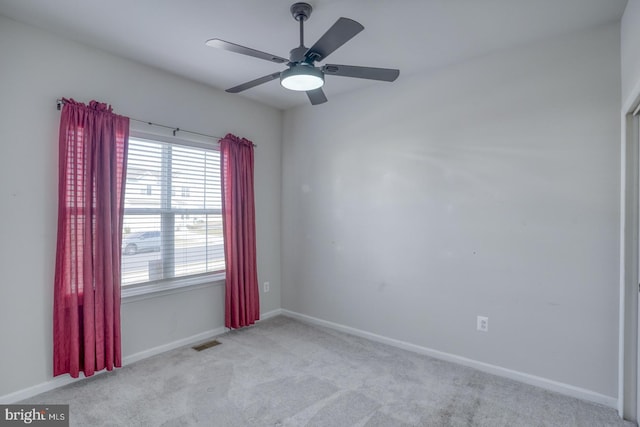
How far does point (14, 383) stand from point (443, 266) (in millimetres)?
3333

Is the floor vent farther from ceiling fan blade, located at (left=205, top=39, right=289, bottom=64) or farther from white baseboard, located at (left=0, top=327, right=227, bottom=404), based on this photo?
ceiling fan blade, located at (left=205, top=39, right=289, bottom=64)

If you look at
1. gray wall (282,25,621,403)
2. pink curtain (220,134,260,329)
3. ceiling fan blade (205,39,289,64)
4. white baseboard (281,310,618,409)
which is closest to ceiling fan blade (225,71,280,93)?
ceiling fan blade (205,39,289,64)

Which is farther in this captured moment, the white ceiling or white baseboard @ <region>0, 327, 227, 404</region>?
white baseboard @ <region>0, 327, 227, 404</region>

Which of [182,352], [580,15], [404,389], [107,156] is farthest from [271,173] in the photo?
[580,15]

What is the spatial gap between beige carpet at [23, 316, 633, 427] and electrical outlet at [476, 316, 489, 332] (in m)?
0.34

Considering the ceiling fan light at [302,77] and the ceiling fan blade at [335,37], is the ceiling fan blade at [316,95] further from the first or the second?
the ceiling fan blade at [335,37]

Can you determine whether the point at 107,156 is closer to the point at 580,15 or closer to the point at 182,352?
the point at 182,352

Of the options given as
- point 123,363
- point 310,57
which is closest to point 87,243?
point 123,363

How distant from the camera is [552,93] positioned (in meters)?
2.53

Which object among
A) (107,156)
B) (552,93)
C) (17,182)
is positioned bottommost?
(17,182)

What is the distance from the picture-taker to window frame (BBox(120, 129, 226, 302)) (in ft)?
9.70

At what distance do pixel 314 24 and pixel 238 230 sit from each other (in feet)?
7.05

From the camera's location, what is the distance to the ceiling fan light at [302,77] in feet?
6.62

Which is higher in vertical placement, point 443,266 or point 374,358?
point 443,266
